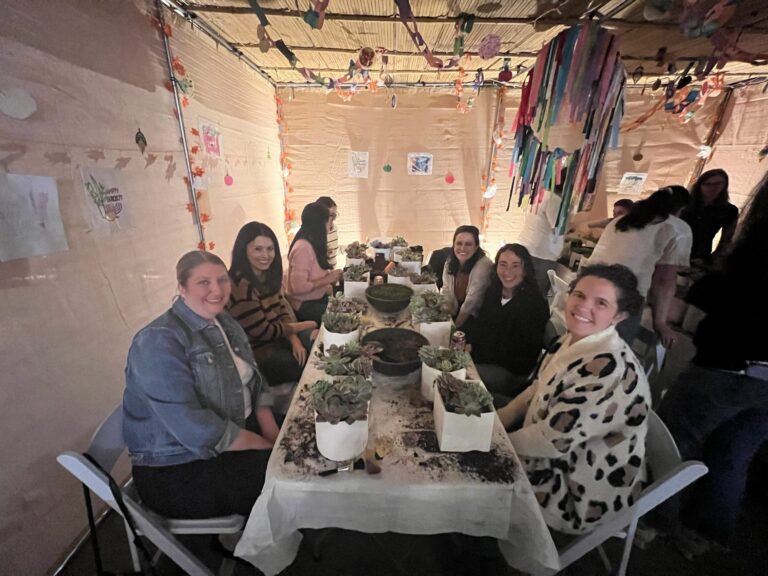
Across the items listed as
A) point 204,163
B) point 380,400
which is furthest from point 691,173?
point 204,163

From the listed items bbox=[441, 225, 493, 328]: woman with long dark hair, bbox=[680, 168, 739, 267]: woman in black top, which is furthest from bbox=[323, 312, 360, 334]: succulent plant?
bbox=[680, 168, 739, 267]: woman in black top

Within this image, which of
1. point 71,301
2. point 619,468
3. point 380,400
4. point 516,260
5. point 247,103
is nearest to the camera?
point 619,468

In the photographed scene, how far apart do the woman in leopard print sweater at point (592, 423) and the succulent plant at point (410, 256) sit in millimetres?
1509

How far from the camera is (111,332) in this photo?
162 centimetres

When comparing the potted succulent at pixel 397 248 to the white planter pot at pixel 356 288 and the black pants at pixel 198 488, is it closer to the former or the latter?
the white planter pot at pixel 356 288

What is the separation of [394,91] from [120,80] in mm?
3226

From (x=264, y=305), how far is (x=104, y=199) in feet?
2.95

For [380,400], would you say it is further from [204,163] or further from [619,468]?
[204,163]

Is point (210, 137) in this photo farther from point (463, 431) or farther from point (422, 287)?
point (463, 431)

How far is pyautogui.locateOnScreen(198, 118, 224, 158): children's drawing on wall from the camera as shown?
8.48 ft

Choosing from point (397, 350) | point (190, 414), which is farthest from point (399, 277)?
point (190, 414)

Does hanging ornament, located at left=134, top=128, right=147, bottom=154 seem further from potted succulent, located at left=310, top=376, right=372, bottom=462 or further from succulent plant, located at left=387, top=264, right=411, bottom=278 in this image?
potted succulent, located at left=310, top=376, right=372, bottom=462

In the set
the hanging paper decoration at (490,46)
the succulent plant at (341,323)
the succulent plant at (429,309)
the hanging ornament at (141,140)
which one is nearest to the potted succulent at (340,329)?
the succulent plant at (341,323)

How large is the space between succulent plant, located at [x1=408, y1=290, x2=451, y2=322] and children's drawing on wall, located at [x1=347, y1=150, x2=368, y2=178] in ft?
10.7
